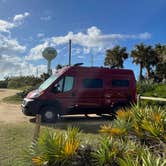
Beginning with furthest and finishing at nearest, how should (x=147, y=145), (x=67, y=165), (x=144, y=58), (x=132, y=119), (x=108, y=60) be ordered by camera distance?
(x=108, y=60) < (x=144, y=58) < (x=132, y=119) < (x=147, y=145) < (x=67, y=165)

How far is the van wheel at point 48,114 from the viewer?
1401 cm

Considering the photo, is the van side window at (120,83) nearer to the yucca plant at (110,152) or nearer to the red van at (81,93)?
the red van at (81,93)

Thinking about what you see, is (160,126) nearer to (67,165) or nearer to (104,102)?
(67,165)

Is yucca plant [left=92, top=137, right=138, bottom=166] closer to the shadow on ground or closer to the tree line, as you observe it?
the shadow on ground

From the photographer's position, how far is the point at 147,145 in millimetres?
7043

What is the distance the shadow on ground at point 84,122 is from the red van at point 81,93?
17.6 inches

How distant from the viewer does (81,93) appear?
1451cm

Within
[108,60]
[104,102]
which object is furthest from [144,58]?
[104,102]

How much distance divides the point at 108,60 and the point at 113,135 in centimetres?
5972

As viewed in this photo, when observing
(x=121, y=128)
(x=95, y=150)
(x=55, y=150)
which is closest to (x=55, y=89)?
(x=121, y=128)

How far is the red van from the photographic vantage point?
14047 mm

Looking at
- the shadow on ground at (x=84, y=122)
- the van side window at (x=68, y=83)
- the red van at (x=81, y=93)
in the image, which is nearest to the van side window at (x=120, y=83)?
the red van at (x=81, y=93)

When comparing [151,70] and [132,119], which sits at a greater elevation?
[151,70]

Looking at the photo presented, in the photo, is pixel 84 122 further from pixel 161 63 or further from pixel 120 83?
pixel 161 63
